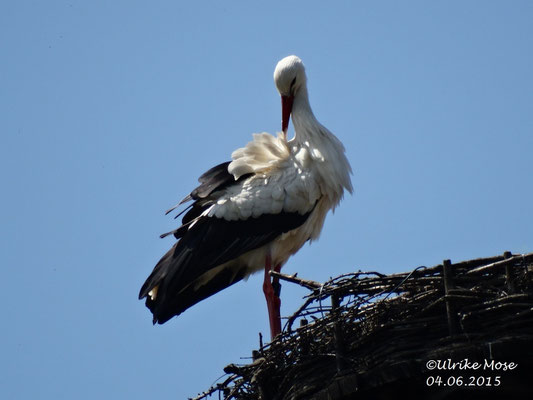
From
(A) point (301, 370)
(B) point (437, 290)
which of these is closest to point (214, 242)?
(A) point (301, 370)

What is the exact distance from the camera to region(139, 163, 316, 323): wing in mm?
7055

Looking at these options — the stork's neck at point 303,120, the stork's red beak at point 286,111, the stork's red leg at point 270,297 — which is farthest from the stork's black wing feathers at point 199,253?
the stork's red beak at point 286,111

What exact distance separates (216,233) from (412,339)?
220cm

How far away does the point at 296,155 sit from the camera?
24.3ft

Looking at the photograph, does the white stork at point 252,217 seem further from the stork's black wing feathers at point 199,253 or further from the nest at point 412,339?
the nest at point 412,339

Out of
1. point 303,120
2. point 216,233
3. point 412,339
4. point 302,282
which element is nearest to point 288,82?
point 303,120

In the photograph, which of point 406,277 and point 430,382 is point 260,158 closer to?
point 406,277

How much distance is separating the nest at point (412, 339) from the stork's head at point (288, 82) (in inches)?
84.9

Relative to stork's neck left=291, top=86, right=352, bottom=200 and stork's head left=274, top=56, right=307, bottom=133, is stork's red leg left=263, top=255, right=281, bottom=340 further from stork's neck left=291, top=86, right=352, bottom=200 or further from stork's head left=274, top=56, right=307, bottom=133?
stork's head left=274, top=56, right=307, bottom=133

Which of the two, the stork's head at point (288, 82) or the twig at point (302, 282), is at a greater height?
the stork's head at point (288, 82)

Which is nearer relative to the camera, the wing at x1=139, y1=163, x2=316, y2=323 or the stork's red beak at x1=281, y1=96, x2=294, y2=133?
the wing at x1=139, y1=163, x2=316, y2=323

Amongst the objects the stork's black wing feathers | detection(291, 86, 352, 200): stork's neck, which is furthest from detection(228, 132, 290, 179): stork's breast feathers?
the stork's black wing feathers

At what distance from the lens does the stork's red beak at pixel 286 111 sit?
311 inches

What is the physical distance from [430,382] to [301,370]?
899mm
